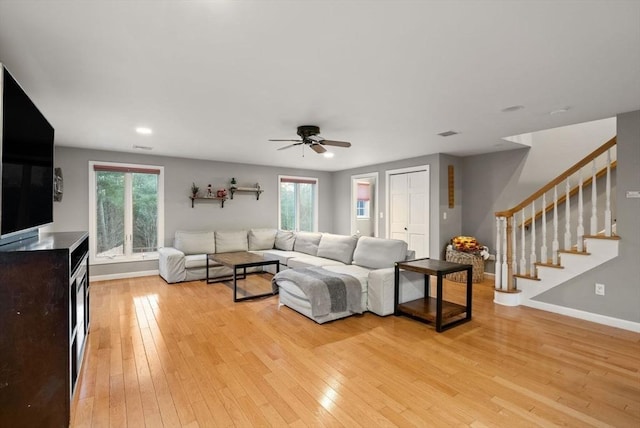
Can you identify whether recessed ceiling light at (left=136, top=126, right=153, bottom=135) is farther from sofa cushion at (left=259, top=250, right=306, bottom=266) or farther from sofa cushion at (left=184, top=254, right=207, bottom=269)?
sofa cushion at (left=259, top=250, right=306, bottom=266)

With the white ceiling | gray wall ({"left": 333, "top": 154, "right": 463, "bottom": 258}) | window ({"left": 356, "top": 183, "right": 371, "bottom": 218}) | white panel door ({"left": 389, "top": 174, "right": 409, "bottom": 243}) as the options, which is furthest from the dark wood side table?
window ({"left": 356, "top": 183, "right": 371, "bottom": 218})

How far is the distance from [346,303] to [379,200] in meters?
3.65

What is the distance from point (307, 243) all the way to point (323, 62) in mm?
3892

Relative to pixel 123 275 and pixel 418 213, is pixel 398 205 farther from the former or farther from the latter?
pixel 123 275

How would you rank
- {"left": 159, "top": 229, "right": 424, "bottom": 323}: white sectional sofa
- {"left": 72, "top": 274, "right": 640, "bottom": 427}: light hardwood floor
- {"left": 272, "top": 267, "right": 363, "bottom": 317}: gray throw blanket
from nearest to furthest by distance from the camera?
{"left": 72, "top": 274, "right": 640, "bottom": 427}: light hardwood floor < {"left": 272, "top": 267, "right": 363, "bottom": 317}: gray throw blanket < {"left": 159, "top": 229, "right": 424, "bottom": 323}: white sectional sofa

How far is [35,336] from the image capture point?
1662mm

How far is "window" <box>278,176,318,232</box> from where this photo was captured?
7.57 meters

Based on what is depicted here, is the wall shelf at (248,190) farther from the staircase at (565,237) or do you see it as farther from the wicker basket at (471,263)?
the staircase at (565,237)

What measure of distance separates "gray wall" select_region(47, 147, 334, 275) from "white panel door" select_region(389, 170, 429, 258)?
2138 mm

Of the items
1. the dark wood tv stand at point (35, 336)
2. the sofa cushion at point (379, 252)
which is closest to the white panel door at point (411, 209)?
the sofa cushion at point (379, 252)

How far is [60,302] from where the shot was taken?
1720 millimetres

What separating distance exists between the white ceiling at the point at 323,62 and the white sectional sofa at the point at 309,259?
1747mm

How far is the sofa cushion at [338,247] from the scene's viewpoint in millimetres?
4738

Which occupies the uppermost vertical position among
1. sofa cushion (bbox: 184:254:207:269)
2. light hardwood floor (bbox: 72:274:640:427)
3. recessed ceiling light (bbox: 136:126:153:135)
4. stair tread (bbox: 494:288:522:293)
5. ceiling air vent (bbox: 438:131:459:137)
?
ceiling air vent (bbox: 438:131:459:137)
